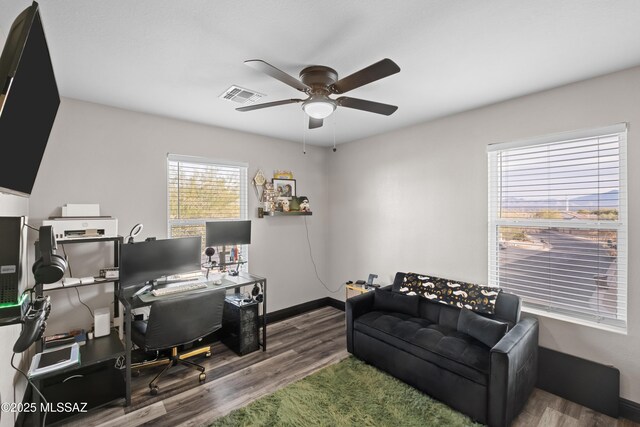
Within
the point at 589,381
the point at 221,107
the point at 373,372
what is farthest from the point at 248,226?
the point at 589,381

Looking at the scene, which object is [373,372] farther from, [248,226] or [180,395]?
[248,226]

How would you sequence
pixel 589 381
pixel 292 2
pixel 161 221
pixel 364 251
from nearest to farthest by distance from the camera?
pixel 292 2 < pixel 589 381 < pixel 161 221 < pixel 364 251

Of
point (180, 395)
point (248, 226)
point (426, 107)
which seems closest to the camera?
point (180, 395)

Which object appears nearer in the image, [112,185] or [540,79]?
[540,79]

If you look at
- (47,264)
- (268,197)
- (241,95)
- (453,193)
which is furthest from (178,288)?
(453,193)

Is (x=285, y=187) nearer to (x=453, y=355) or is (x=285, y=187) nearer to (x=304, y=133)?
(x=304, y=133)

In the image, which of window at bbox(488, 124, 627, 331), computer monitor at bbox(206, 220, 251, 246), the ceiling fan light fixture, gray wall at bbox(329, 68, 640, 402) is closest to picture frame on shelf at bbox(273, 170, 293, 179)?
gray wall at bbox(329, 68, 640, 402)

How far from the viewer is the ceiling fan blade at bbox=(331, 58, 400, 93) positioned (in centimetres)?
155

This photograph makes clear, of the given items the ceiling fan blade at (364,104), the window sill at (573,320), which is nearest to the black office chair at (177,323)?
the ceiling fan blade at (364,104)

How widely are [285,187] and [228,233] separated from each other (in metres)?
1.18

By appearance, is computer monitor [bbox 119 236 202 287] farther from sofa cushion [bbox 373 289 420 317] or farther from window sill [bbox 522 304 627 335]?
window sill [bbox 522 304 627 335]

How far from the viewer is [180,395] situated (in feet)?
7.95

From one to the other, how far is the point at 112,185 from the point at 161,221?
1.88 ft

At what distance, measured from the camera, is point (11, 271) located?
120 cm
